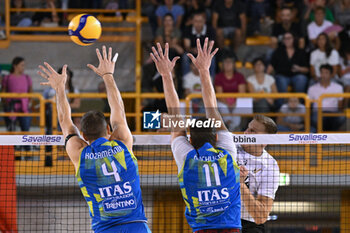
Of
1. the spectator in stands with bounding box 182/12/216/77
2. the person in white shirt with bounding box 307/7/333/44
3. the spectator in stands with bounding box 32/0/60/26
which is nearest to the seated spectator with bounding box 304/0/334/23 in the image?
the person in white shirt with bounding box 307/7/333/44

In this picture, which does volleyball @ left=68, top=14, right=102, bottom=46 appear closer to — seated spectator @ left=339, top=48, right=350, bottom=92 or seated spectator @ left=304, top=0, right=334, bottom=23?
seated spectator @ left=339, top=48, right=350, bottom=92

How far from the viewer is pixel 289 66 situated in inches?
547

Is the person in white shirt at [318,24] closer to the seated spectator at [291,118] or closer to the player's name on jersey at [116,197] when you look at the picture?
the seated spectator at [291,118]

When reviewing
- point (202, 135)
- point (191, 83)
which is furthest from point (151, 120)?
point (191, 83)

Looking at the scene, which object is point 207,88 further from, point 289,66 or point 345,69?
point 345,69

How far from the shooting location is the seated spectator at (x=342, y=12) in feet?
52.6

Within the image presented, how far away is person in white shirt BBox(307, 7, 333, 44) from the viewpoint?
14.9m

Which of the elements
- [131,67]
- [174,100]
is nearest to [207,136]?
[174,100]

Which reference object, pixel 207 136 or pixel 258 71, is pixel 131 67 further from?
pixel 207 136

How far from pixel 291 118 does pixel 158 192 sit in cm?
337

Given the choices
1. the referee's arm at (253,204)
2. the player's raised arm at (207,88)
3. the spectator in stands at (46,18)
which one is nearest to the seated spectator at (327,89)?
the spectator in stands at (46,18)

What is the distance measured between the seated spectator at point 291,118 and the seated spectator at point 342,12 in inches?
167

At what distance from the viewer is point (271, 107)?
12797 mm

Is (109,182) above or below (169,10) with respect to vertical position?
below
